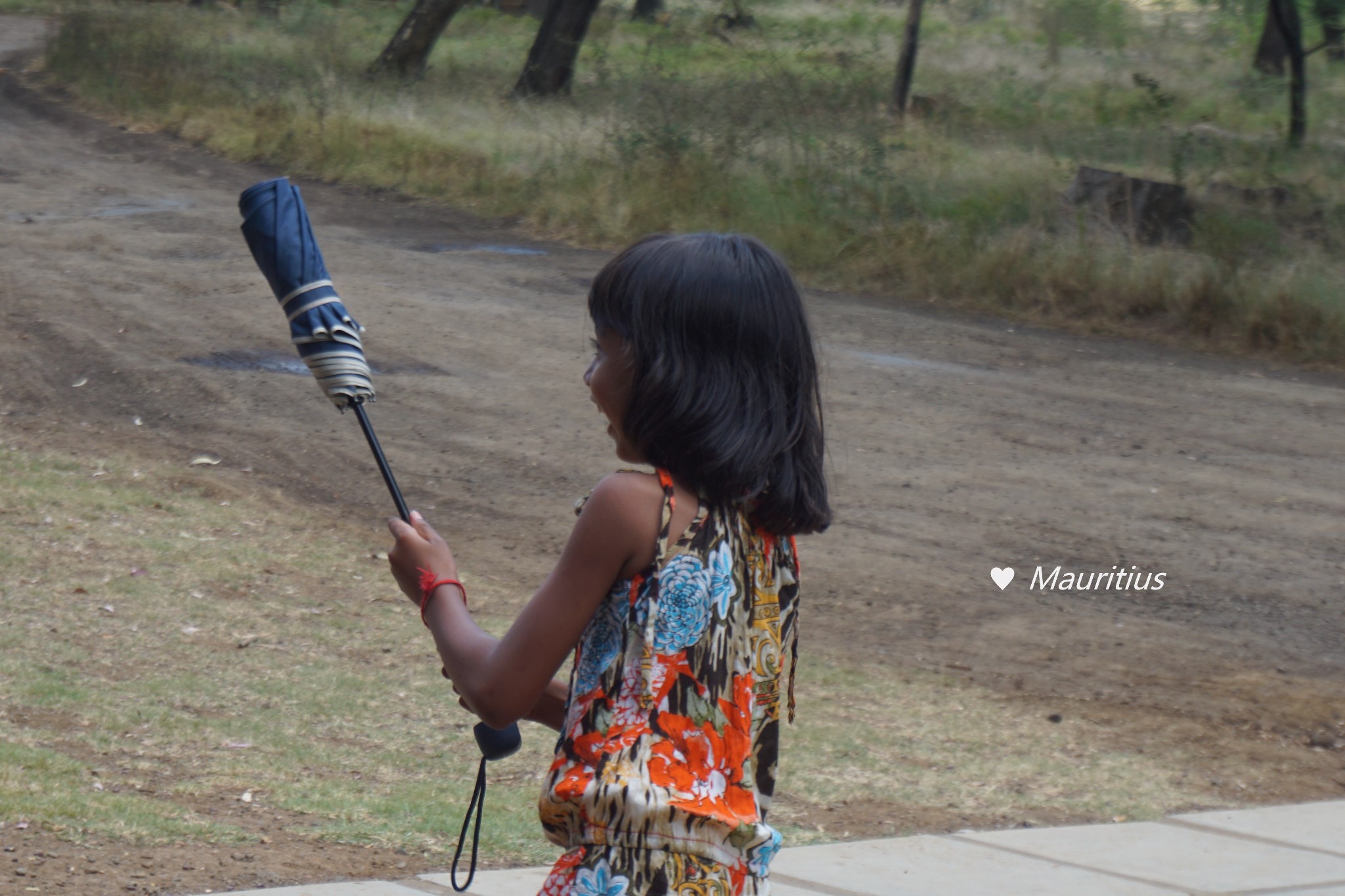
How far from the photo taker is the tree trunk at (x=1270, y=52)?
74.4ft

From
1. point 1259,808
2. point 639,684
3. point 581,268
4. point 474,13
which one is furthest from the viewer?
point 474,13

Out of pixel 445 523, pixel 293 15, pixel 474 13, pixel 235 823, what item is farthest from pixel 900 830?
pixel 474 13

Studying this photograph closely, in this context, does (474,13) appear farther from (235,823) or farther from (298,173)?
(235,823)

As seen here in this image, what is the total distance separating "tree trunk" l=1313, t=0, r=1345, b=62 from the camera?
1667cm

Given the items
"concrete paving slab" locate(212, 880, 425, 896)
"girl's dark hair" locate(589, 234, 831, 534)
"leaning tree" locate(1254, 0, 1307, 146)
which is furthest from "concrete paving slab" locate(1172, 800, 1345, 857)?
"leaning tree" locate(1254, 0, 1307, 146)

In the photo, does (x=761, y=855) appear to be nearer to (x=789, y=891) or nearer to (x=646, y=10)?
(x=789, y=891)

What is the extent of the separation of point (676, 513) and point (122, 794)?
2717 mm

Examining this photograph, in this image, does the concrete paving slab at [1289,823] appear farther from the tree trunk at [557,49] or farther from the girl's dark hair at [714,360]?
the tree trunk at [557,49]

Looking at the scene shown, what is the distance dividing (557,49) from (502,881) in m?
19.6

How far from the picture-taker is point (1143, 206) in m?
14.2

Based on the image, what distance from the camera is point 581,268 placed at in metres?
13.8

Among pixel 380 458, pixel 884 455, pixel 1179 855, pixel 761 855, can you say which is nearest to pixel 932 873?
pixel 1179 855

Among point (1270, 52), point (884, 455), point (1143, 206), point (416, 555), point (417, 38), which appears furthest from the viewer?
point (1270, 52)

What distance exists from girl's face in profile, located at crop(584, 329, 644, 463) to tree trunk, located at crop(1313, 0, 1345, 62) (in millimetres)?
16899
